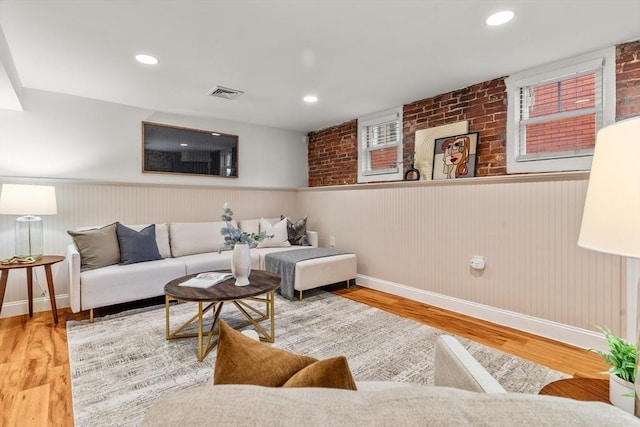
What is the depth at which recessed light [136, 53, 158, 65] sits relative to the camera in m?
2.47

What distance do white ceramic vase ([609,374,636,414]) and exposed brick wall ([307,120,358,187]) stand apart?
12.3 ft

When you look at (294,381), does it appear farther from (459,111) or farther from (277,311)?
(459,111)

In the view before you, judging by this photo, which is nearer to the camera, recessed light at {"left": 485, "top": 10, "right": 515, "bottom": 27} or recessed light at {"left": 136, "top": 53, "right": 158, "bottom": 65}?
recessed light at {"left": 485, "top": 10, "right": 515, "bottom": 27}

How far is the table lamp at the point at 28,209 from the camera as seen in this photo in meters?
2.72

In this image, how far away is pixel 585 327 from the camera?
233 cm

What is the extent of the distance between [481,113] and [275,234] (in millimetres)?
2849

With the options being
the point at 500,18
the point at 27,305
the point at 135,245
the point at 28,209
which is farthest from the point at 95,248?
the point at 500,18

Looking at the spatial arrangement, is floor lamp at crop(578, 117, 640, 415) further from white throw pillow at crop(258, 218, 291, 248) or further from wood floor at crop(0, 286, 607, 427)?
white throw pillow at crop(258, 218, 291, 248)

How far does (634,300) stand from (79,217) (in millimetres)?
4998

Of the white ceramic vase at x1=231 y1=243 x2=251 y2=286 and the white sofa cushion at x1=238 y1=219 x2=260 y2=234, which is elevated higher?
the white sofa cushion at x1=238 y1=219 x2=260 y2=234

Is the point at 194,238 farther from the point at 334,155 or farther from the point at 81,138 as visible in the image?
the point at 334,155

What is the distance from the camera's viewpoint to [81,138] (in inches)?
136

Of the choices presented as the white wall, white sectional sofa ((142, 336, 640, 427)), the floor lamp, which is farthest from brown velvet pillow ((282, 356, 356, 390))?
the white wall

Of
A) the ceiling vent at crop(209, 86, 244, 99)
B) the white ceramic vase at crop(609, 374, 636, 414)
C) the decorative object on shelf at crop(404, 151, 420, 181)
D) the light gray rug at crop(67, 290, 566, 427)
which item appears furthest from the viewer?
the decorative object on shelf at crop(404, 151, 420, 181)
